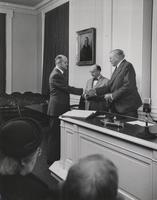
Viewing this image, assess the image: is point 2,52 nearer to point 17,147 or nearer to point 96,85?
point 96,85

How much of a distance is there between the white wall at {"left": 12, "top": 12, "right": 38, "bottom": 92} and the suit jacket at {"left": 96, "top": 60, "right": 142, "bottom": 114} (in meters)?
5.91

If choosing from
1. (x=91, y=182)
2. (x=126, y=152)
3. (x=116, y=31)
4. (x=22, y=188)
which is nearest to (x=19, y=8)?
(x=116, y=31)

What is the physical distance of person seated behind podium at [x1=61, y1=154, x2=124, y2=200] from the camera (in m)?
1.11

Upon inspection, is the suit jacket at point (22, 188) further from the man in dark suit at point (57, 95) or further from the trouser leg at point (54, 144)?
the man in dark suit at point (57, 95)

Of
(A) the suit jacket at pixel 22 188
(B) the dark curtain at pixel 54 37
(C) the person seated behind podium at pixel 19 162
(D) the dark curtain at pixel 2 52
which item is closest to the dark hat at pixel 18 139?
(C) the person seated behind podium at pixel 19 162

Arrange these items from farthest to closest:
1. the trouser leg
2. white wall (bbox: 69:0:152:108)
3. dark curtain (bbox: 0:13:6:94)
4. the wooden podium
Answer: dark curtain (bbox: 0:13:6:94), white wall (bbox: 69:0:152:108), the trouser leg, the wooden podium

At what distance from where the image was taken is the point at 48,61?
9398 millimetres

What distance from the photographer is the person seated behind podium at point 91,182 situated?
3.63 feet

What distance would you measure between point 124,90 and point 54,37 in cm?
485

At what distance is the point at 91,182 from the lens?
3.64ft

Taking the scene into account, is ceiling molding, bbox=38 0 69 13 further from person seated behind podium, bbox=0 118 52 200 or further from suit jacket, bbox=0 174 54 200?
suit jacket, bbox=0 174 54 200

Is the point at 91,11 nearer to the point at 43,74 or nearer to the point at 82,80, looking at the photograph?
the point at 82,80

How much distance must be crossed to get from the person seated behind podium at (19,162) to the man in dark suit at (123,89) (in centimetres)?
316

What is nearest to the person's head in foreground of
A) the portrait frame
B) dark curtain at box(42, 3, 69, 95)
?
the portrait frame
